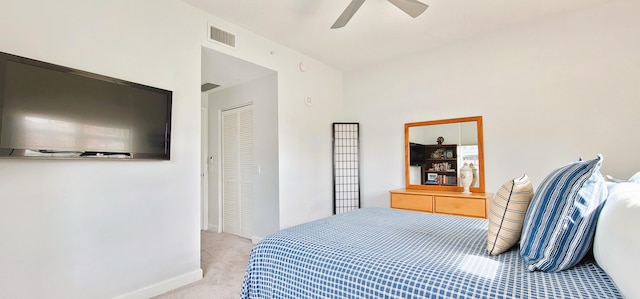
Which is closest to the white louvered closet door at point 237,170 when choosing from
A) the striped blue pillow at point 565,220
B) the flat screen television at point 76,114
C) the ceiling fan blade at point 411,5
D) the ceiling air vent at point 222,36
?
the ceiling air vent at point 222,36

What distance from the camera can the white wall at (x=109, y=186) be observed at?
1.75m

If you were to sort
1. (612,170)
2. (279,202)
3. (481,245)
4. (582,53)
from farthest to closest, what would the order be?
(279,202) < (582,53) < (612,170) < (481,245)

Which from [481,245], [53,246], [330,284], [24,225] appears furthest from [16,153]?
[481,245]

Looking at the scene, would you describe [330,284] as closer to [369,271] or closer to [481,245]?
[369,271]

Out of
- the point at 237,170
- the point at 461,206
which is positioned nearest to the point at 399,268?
the point at 461,206

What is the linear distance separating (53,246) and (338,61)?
344 cm

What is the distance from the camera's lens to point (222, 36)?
284cm

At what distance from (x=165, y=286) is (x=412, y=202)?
2.58 meters

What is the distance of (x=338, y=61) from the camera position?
402 cm

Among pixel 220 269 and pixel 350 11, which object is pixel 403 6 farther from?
pixel 220 269

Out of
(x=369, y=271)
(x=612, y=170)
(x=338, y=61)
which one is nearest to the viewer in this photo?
(x=369, y=271)

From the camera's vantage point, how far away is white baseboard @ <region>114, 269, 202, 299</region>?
219cm

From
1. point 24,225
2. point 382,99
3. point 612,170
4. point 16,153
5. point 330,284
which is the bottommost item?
point 330,284

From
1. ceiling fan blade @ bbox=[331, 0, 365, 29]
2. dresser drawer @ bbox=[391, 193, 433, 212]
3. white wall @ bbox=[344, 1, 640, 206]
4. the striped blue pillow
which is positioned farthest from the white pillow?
Result: dresser drawer @ bbox=[391, 193, 433, 212]
